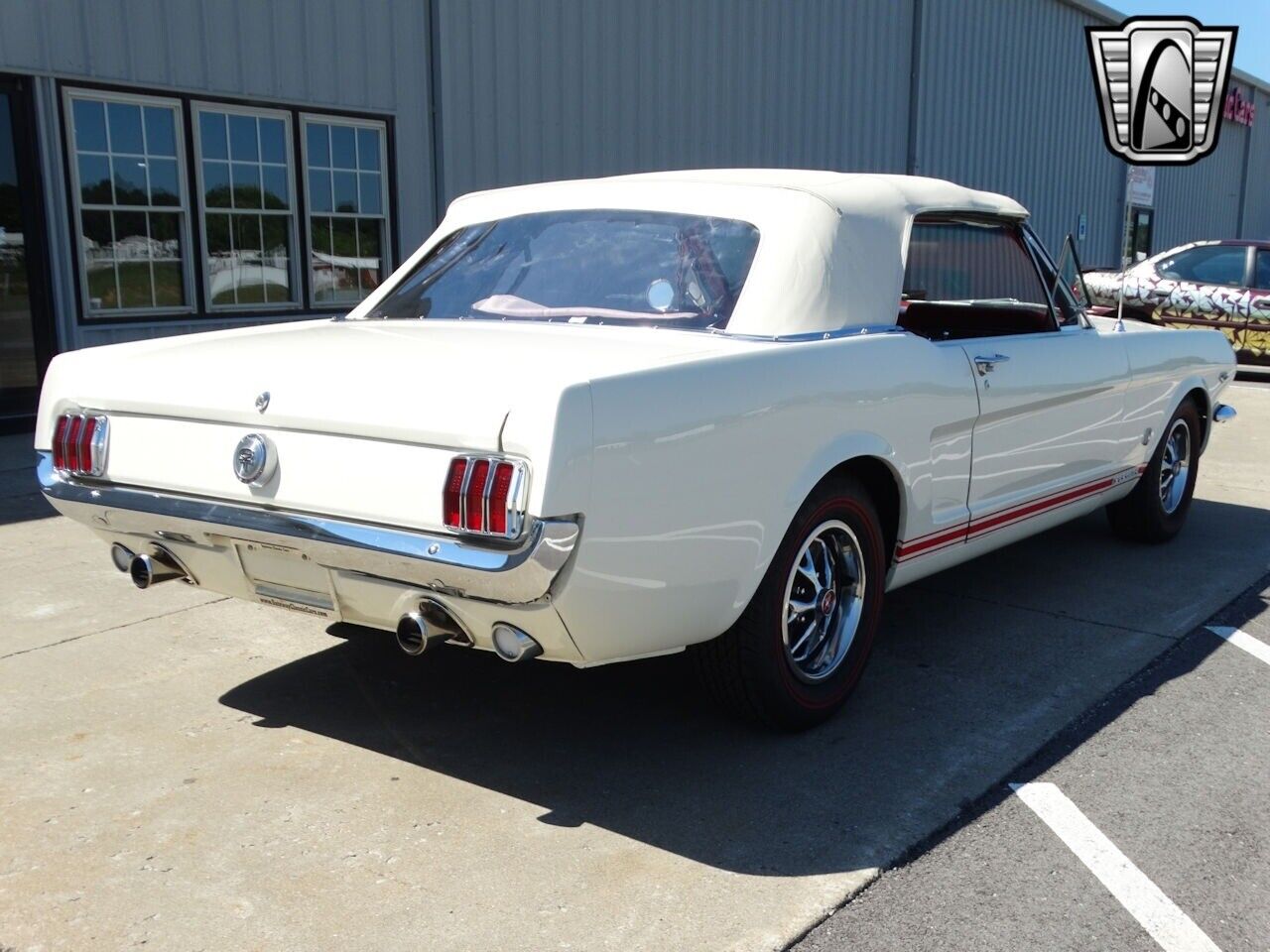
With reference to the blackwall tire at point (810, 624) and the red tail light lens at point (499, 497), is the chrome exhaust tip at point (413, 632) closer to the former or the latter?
the red tail light lens at point (499, 497)

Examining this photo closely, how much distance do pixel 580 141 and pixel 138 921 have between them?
10.7 metres

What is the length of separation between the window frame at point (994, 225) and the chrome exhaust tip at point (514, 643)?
182 centimetres

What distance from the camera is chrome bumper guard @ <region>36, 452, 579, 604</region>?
2736 mm

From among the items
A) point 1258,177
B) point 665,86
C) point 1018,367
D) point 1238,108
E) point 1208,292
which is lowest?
point 1208,292

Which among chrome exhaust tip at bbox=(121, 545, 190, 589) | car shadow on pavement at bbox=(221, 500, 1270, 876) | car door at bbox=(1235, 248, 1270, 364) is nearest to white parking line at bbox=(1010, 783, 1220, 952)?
car shadow on pavement at bbox=(221, 500, 1270, 876)

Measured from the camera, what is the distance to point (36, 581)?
205 inches

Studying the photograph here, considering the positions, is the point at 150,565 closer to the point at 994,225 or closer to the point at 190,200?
the point at 994,225

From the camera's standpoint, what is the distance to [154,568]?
354 cm

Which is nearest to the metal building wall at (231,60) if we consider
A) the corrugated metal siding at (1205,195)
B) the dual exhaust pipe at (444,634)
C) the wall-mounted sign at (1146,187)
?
the dual exhaust pipe at (444,634)

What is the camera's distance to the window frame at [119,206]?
871 cm

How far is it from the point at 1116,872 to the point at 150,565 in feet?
8.72

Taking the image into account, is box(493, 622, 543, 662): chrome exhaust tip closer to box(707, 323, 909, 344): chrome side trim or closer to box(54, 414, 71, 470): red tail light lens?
box(707, 323, 909, 344): chrome side trim

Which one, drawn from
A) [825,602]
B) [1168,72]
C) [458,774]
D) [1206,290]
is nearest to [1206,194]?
[1168,72]

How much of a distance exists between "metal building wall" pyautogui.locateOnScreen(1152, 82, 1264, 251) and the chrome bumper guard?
27.1m
